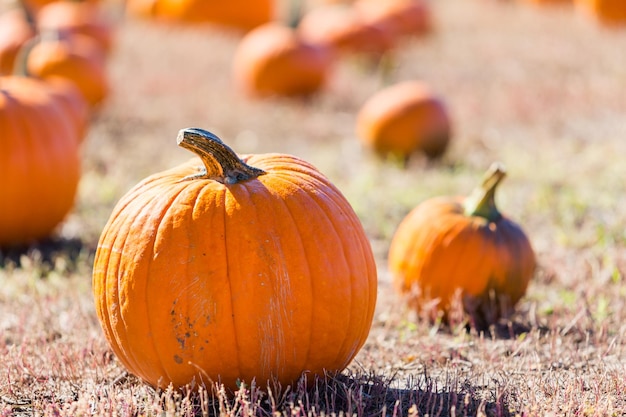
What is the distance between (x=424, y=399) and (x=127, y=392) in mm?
1081

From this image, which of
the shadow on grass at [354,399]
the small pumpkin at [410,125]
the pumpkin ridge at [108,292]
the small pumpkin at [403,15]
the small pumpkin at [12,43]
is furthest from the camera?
the small pumpkin at [403,15]

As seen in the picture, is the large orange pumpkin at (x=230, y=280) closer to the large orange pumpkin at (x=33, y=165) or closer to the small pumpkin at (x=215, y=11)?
the large orange pumpkin at (x=33, y=165)

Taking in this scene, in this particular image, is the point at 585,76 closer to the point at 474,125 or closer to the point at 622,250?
the point at 474,125

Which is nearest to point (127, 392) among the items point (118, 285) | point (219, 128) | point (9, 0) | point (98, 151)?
point (118, 285)

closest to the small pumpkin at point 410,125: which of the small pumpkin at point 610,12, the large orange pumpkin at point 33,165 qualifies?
the large orange pumpkin at point 33,165

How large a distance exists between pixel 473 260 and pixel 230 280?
5.53 ft

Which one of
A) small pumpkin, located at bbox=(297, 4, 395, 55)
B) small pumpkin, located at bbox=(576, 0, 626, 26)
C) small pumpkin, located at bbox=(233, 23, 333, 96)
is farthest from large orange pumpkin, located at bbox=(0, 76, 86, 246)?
small pumpkin, located at bbox=(576, 0, 626, 26)

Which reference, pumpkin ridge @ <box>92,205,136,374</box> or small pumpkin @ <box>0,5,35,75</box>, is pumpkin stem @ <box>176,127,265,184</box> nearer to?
pumpkin ridge @ <box>92,205,136,374</box>

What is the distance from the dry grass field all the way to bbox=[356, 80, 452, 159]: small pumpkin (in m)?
0.16

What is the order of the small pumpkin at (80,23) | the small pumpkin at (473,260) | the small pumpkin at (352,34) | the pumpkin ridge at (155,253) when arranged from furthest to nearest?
1. the small pumpkin at (352,34)
2. the small pumpkin at (80,23)
3. the small pumpkin at (473,260)
4. the pumpkin ridge at (155,253)

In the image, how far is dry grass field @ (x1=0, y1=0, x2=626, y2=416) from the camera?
327cm

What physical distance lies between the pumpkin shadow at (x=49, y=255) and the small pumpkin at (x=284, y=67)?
4.73 m

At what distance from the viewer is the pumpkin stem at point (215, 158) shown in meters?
3.26

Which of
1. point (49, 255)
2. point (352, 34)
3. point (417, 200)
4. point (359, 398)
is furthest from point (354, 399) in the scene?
point (352, 34)
